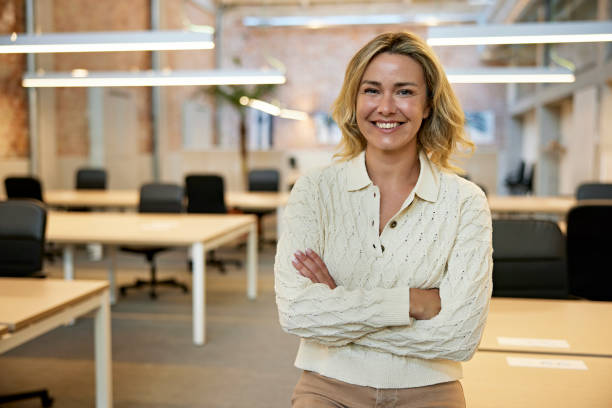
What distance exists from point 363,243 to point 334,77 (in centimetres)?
1414

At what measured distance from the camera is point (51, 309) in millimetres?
2068

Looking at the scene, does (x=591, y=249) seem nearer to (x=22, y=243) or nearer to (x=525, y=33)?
(x=525, y=33)

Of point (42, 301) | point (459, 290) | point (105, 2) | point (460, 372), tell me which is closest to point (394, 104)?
point (459, 290)

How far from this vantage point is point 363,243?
63.2 inches

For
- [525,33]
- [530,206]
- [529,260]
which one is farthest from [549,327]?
[530,206]

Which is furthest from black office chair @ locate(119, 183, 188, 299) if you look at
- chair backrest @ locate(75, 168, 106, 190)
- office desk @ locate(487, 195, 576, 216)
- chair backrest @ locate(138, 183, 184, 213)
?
office desk @ locate(487, 195, 576, 216)

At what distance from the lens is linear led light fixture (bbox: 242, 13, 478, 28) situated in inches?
567

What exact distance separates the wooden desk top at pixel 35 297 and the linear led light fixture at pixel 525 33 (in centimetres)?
243

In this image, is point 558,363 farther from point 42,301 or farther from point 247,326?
point 247,326

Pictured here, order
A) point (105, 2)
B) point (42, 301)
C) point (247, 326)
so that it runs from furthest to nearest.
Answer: point (105, 2), point (247, 326), point (42, 301)

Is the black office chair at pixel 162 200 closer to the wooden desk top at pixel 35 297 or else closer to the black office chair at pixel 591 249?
the wooden desk top at pixel 35 297

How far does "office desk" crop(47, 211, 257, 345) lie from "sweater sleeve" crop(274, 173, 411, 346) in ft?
7.32

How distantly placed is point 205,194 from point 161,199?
0.83 m

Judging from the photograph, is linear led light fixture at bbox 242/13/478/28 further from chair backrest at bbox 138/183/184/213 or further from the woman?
the woman
